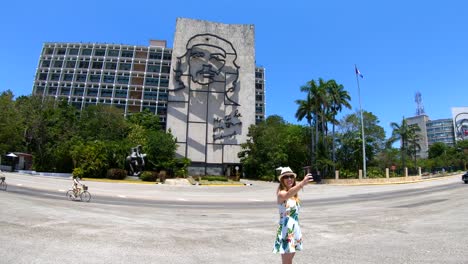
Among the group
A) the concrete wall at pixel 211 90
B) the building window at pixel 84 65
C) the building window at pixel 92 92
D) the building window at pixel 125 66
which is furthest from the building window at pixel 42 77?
the concrete wall at pixel 211 90

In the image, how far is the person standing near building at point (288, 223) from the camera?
198 inches

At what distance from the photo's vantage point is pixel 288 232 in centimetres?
508

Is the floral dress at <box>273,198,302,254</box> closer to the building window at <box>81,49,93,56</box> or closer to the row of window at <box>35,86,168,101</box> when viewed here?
the row of window at <box>35,86,168,101</box>

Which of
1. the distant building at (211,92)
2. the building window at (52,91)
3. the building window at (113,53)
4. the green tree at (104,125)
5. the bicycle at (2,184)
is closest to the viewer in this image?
the bicycle at (2,184)

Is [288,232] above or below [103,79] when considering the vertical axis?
below

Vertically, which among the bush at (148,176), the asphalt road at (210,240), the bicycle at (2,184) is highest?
the bush at (148,176)

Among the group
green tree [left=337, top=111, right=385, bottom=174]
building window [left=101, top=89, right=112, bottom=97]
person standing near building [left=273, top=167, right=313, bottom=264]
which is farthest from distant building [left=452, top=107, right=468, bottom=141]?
person standing near building [left=273, top=167, right=313, bottom=264]

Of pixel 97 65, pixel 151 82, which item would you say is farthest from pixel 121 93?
pixel 97 65

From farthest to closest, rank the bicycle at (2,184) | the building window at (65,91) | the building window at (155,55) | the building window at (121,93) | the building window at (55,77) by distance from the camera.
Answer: the building window at (155,55) → the building window at (55,77) → the building window at (121,93) → the building window at (65,91) → the bicycle at (2,184)

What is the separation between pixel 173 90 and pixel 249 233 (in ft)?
192

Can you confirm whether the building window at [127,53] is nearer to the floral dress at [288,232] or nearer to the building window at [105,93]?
the building window at [105,93]

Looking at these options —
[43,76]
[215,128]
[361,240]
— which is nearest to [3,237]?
[361,240]

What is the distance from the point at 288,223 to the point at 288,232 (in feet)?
0.43

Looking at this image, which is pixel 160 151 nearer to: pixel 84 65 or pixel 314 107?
pixel 314 107
